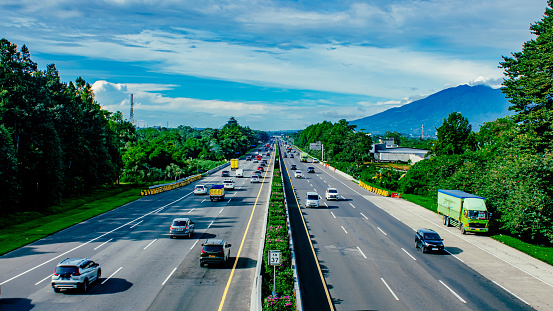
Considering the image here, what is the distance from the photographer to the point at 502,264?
28.3 meters

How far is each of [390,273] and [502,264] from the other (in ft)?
30.1

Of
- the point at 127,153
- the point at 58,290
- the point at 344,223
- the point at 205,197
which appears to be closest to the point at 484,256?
the point at 344,223

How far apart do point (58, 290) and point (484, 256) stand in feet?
92.1

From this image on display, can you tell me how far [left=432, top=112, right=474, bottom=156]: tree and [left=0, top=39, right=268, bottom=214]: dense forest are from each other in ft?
199

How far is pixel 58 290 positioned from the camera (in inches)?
813

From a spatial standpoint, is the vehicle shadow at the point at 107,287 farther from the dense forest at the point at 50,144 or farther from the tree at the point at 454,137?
the tree at the point at 454,137

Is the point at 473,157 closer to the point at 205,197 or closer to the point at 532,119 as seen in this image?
the point at 532,119

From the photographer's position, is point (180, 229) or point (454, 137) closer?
point (180, 229)

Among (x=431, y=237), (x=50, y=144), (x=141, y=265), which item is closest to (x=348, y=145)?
(x=50, y=144)

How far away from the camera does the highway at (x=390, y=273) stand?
20469 mm

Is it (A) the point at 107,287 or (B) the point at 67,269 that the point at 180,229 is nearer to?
(A) the point at 107,287

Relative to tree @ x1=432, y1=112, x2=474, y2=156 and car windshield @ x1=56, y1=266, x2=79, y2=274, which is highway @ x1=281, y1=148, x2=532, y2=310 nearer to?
car windshield @ x1=56, y1=266, x2=79, y2=274

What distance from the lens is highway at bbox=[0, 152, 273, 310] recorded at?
1953cm

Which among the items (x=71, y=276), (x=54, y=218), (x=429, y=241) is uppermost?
(x=429, y=241)
